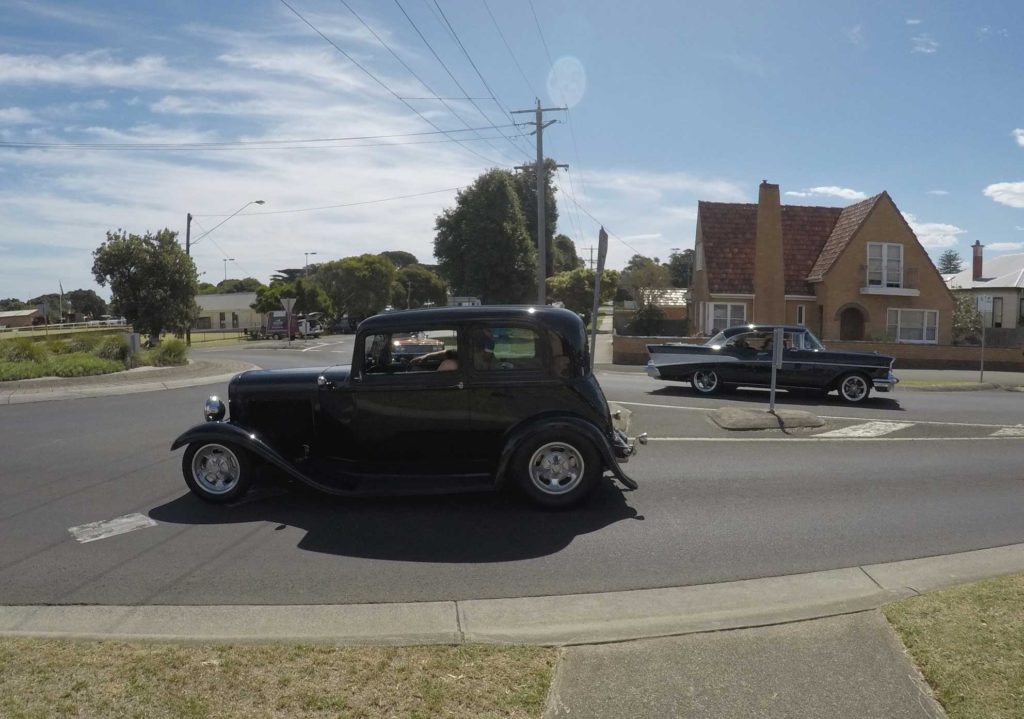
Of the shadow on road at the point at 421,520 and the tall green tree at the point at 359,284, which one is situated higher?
the tall green tree at the point at 359,284

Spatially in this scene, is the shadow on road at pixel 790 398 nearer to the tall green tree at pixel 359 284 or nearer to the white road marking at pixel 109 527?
the white road marking at pixel 109 527

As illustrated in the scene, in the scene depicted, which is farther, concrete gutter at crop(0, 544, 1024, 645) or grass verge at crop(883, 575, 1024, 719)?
concrete gutter at crop(0, 544, 1024, 645)

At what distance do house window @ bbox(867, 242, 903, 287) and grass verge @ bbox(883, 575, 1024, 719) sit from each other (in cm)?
3264

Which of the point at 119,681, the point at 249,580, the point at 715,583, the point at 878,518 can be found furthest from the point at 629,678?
the point at 878,518

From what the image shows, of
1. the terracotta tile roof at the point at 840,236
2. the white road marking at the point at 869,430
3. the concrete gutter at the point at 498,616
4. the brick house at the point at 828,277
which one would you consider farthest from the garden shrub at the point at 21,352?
the terracotta tile roof at the point at 840,236

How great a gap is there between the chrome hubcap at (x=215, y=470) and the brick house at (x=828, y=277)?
2995 centimetres

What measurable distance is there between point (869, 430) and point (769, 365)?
15.9 ft

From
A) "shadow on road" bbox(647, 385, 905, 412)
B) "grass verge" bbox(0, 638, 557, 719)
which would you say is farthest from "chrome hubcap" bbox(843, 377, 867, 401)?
"grass verge" bbox(0, 638, 557, 719)

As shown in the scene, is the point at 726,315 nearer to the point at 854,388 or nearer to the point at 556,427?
the point at 854,388

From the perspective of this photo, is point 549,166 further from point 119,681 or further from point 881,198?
point 119,681

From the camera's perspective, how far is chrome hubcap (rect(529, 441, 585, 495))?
7.17 meters

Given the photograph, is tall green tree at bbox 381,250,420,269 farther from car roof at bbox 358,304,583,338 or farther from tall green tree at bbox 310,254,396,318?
car roof at bbox 358,304,583,338

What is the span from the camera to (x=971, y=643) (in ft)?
14.2

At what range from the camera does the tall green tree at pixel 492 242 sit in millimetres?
54625
